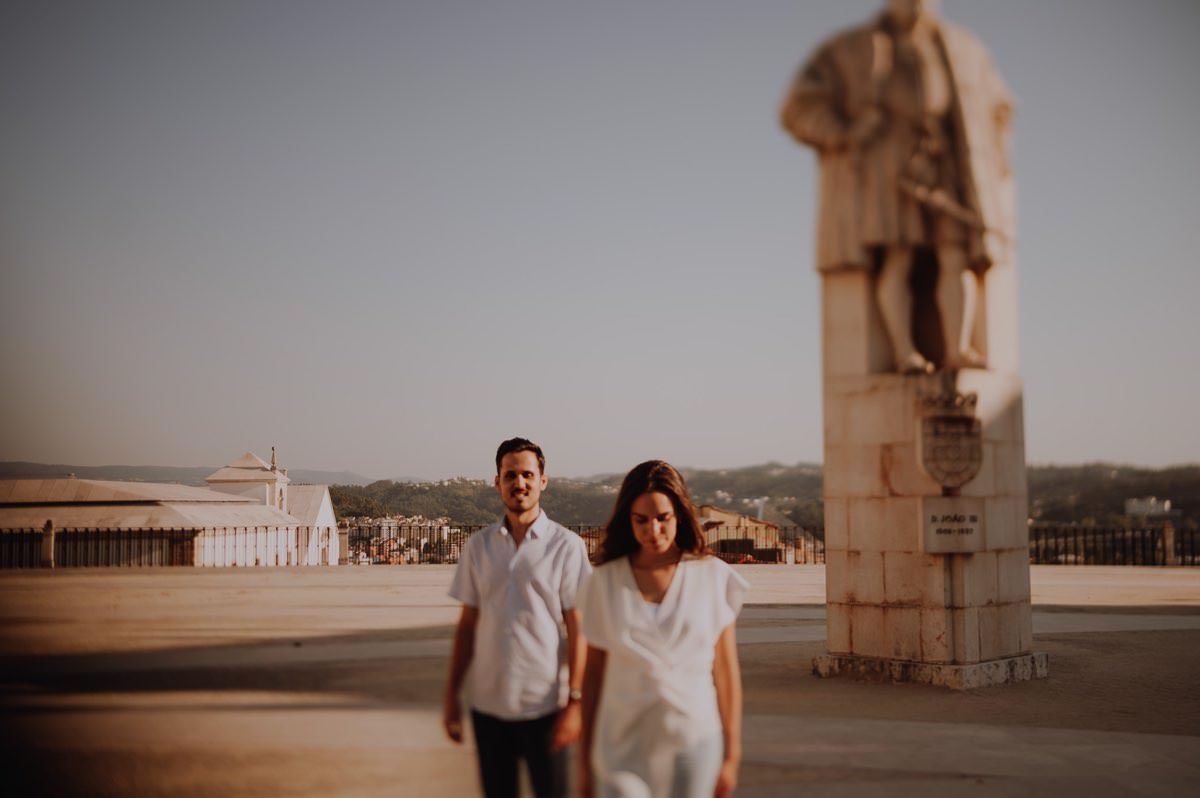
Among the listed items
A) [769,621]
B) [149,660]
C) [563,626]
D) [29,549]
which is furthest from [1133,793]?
[769,621]

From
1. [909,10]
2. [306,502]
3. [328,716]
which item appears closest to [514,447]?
[328,716]

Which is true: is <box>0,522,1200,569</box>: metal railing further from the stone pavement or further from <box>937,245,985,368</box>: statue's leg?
<box>937,245,985,368</box>: statue's leg

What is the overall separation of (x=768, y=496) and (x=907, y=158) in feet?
79.8

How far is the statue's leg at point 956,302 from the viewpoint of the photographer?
893 centimetres

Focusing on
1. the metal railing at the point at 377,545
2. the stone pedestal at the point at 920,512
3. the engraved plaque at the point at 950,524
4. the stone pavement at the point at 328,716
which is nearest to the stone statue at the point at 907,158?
the stone pedestal at the point at 920,512

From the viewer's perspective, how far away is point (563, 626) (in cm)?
387

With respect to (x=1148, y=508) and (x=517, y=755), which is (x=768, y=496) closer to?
(x=1148, y=508)

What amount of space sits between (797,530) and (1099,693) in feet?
69.3

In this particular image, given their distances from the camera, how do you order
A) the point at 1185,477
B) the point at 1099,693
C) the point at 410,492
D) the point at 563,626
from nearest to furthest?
1. the point at 563,626
2. the point at 1099,693
3. the point at 410,492
4. the point at 1185,477

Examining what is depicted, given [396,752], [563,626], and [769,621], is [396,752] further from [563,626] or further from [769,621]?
[769,621]

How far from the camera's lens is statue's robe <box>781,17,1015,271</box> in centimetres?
887

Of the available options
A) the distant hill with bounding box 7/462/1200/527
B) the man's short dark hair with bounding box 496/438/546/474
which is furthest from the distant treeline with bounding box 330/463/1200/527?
the man's short dark hair with bounding box 496/438/546/474

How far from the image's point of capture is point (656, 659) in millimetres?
3195

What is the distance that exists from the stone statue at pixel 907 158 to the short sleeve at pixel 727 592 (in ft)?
19.7
